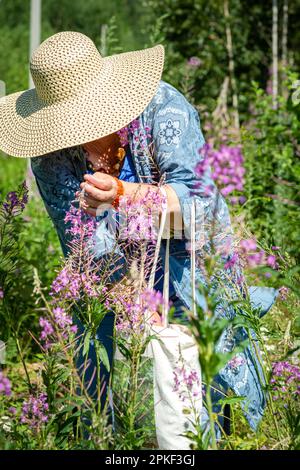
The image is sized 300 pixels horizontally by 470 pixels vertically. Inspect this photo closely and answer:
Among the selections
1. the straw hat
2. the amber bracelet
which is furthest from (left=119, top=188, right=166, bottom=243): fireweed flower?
the straw hat

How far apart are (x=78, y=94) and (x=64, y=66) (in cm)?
9

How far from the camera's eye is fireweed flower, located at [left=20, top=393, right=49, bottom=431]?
200 cm

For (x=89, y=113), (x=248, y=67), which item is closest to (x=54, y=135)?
(x=89, y=113)

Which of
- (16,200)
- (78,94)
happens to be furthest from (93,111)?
(16,200)

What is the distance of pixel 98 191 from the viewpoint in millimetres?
2137

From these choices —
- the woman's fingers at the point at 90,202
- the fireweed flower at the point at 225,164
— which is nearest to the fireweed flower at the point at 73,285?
the woman's fingers at the point at 90,202

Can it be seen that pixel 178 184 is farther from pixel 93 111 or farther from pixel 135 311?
pixel 135 311

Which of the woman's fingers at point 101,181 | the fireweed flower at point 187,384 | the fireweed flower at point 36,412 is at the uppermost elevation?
the woman's fingers at point 101,181

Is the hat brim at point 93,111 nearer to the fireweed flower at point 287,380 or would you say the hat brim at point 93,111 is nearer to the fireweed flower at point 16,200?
the fireweed flower at point 16,200

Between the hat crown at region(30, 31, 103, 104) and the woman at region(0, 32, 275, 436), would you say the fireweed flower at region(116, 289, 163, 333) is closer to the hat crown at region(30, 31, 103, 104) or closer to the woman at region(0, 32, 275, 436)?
the woman at region(0, 32, 275, 436)

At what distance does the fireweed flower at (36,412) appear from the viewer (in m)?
2.00

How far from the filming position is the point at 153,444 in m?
2.12

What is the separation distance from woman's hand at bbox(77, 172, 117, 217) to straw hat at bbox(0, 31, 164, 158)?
19 centimetres

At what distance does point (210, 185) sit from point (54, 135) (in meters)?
0.48
